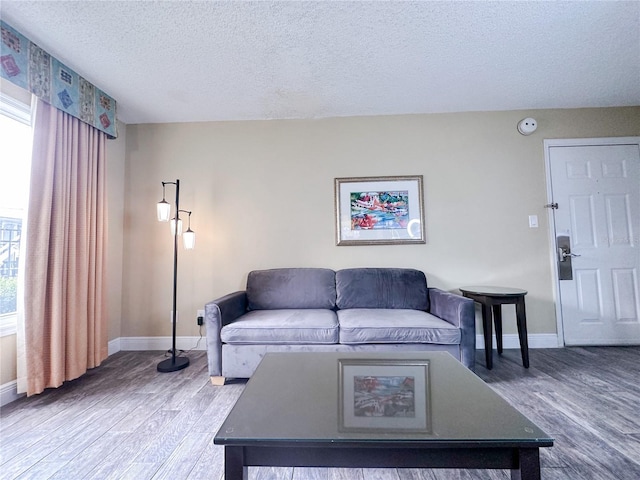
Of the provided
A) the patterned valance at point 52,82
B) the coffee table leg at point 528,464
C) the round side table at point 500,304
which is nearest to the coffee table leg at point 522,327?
the round side table at point 500,304

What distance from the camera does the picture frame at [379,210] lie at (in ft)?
8.86

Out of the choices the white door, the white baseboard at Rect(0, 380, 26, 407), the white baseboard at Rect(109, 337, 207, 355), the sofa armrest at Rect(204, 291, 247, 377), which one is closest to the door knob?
the white door

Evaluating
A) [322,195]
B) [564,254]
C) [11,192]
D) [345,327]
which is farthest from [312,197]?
[564,254]

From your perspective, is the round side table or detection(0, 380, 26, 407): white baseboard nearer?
detection(0, 380, 26, 407): white baseboard

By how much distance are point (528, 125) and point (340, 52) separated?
2.08m

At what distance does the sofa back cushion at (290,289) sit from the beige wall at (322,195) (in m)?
0.20

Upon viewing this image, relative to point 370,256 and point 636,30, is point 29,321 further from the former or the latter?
point 636,30

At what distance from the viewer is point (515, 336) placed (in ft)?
8.43

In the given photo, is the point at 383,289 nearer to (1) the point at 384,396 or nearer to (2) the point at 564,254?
(1) the point at 384,396

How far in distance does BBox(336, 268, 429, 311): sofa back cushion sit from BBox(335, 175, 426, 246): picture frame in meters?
0.34

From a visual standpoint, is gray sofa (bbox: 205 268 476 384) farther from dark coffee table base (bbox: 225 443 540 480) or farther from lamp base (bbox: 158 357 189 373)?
dark coffee table base (bbox: 225 443 540 480)

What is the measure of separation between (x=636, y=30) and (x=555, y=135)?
3.45ft

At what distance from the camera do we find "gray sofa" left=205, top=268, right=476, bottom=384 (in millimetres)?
1894

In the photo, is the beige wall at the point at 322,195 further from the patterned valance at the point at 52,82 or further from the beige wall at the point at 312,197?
the patterned valance at the point at 52,82
